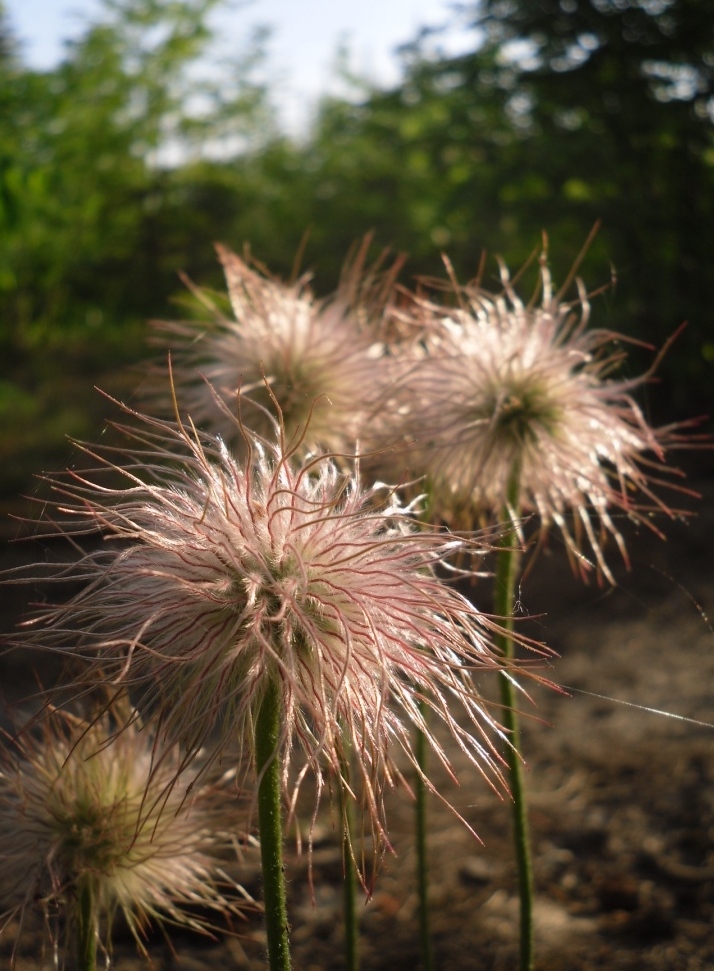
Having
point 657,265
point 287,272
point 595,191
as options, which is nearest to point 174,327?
point 657,265

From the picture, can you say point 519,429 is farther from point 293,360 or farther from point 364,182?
point 364,182

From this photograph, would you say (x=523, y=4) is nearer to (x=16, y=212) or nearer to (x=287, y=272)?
(x=287, y=272)

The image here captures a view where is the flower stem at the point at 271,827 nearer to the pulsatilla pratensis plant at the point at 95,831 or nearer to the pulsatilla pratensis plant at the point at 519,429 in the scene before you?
the pulsatilla pratensis plant at the point at 95,831

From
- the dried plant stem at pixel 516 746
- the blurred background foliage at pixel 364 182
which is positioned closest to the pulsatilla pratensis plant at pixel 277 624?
the dried plant stem at pixel 516 746

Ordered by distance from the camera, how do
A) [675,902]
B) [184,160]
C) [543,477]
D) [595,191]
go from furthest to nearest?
[184,160]
[595,191]
[675,902]
[543,477]

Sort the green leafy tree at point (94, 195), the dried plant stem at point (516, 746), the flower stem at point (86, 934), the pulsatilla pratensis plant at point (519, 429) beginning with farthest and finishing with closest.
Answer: the green leafy tree at point (94, 195) < the pulsatilla pratensis plant at point (519, 429) < the dried plant stem at point (516, 746) < the flower stem at point (86, 934)

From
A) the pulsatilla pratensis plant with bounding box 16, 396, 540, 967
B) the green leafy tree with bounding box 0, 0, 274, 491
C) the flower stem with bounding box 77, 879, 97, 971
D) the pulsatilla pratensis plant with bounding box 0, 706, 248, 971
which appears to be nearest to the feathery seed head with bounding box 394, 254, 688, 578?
the pulsatilla pratensis plant with bounding box 16, 396, 540, 967
